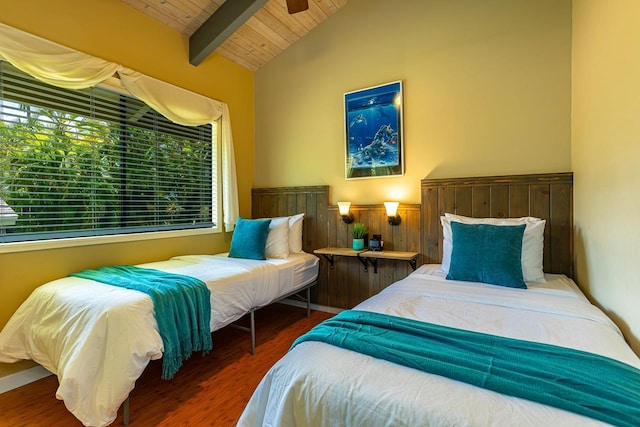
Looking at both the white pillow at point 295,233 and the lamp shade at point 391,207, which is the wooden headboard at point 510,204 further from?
the white pillow at point 295,233

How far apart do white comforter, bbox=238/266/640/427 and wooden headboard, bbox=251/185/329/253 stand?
185 cm

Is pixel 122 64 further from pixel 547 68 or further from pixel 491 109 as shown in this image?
pixel 547 68

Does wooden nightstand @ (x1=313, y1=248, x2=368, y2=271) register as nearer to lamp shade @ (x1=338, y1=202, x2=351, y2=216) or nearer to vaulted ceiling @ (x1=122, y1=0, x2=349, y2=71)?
lamp shade @ (x1=338, y1=202, x2=351, y2=216)

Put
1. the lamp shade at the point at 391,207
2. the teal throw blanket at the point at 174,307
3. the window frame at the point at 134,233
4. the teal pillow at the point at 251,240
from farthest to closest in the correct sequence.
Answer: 1. the teal pillow at the point at 251,240
2. the lamp shade at the point at 391,207
3. the window frame at the point at 134,233
4. the teal throw blanket at the point at 174,307

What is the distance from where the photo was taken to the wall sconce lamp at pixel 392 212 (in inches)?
116

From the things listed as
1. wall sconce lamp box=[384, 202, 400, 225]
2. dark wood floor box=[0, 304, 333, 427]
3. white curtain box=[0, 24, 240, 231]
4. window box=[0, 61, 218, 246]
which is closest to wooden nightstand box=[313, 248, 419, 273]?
wall sconce lamp box=[384, 202, 400, 225]

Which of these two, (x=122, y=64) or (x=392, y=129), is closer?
(x=122, y=64)

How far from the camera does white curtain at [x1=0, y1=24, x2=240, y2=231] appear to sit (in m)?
2.08

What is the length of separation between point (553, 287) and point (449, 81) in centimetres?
193

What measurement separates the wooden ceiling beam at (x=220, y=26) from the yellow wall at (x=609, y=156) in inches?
96.9

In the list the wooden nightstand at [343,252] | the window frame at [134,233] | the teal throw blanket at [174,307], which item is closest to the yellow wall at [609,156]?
the wooden nightstand at [343,252]

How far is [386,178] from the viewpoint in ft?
10.5

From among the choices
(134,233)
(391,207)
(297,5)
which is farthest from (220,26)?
(391,207)

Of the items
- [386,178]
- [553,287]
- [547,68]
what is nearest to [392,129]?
[386,178]
